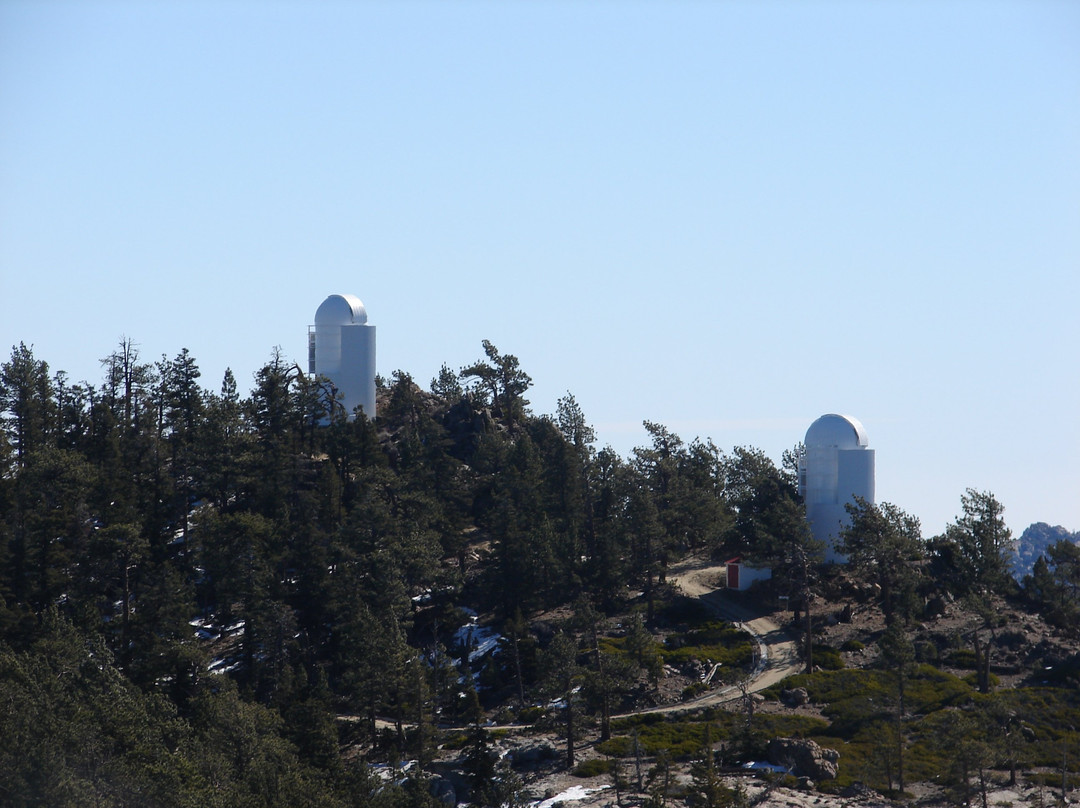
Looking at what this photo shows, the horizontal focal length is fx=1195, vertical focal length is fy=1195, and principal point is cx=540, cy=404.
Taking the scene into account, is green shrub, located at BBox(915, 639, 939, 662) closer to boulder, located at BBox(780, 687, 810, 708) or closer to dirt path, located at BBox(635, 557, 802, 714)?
dirt path, located at BBox(635, 557, 802, 714)

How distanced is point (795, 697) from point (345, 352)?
172 feet

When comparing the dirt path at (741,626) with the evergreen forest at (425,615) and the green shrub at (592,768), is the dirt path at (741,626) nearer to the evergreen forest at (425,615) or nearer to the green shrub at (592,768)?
the evergreen forest at (425,615)

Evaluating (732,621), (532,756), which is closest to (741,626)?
(732,621)

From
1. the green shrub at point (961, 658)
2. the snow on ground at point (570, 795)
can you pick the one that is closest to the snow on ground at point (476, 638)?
the snow on ground at point (570, 795)

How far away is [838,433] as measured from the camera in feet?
314

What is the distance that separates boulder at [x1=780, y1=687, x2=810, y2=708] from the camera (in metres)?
71.1

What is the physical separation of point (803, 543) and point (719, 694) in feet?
52.4

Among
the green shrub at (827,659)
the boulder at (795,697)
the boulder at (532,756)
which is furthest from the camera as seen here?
the green shrub at (827,659)

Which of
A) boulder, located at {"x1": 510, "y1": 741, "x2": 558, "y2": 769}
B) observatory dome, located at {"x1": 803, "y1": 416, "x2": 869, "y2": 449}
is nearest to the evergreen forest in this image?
boulder, located at {"x1": 510, "y1": 741, "x2": 558, "y2": 769}

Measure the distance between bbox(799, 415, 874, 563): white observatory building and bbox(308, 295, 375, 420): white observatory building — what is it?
38.6 m

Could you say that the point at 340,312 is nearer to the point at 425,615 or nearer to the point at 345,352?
the point at 345,352

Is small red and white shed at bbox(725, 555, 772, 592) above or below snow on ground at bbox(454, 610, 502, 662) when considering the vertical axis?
above

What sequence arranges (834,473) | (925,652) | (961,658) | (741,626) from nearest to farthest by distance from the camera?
(925,652)
(961,658)
(741,626)
(834,473)

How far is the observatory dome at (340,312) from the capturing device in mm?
106688
